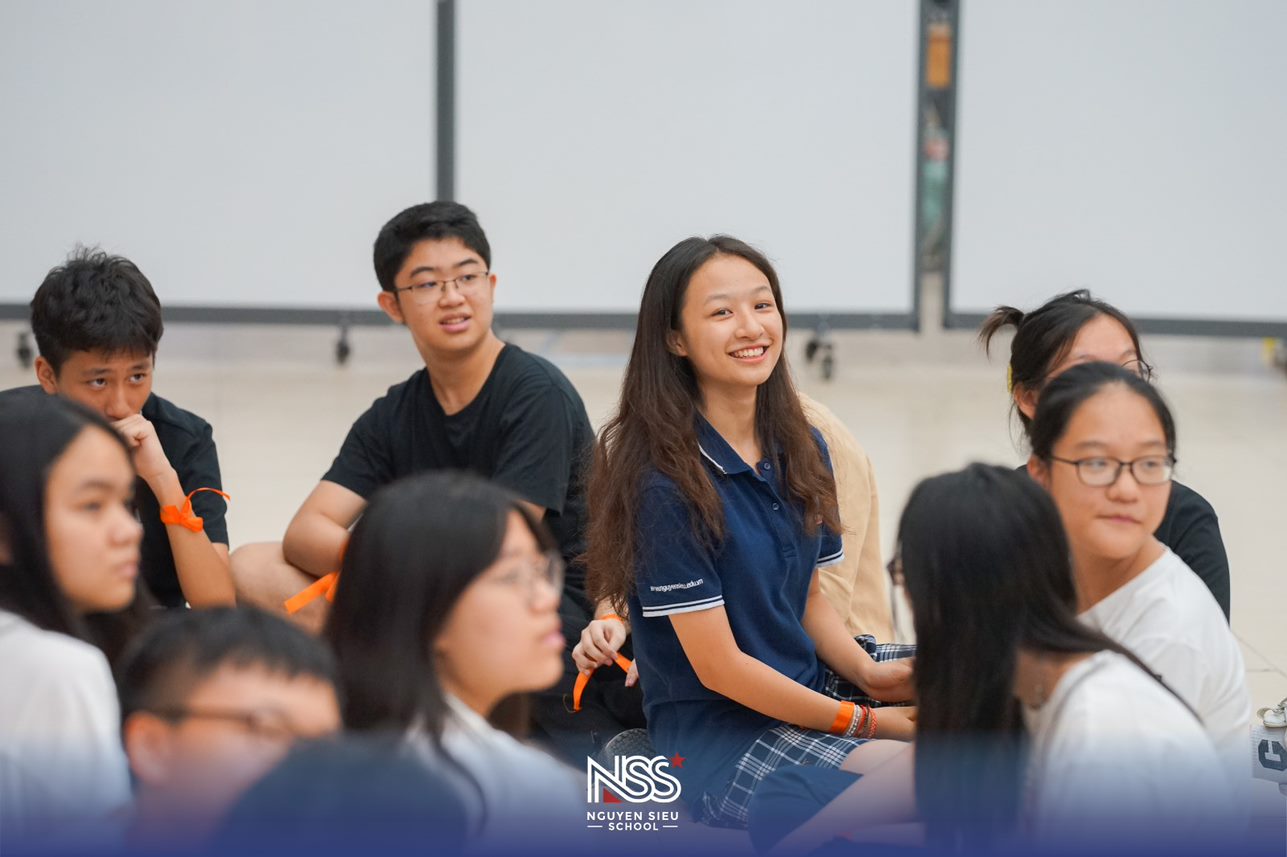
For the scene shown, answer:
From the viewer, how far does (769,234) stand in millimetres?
6535

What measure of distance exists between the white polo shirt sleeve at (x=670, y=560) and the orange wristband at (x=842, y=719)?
0.25 m

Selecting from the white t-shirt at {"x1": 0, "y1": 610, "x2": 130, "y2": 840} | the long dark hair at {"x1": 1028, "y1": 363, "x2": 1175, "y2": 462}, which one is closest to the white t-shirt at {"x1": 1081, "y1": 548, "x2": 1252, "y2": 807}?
the long dark hair at {"x1": 1028, "y1": 363, "x2": 1175, "y2": 462}

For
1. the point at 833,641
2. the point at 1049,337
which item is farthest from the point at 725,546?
the point at 1049,337

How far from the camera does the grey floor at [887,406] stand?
4352 millimetres

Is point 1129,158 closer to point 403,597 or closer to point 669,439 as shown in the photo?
point 669,439

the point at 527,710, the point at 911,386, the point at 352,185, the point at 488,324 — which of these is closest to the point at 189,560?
the point at 488,324

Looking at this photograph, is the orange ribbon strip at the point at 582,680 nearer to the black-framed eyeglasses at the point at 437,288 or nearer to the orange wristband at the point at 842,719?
the orange wristband at the point at 842,719

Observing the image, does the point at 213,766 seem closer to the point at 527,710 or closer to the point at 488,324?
the point at 527,710

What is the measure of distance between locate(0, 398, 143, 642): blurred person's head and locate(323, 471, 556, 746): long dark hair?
330 millimetres

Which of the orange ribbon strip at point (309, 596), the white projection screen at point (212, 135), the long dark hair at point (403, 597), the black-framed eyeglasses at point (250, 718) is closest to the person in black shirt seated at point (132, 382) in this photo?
the orange ribbon strip at point (309, 596)

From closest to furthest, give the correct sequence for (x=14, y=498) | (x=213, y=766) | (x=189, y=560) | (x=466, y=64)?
(x=213, y=766), (x=14, y=498), (x=189, y=560), (x=466, y=64)

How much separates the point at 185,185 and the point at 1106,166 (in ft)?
12.7

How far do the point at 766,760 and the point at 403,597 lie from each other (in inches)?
33.0

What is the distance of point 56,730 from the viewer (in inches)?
57.4
